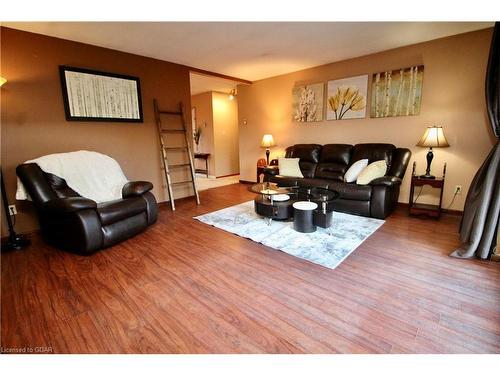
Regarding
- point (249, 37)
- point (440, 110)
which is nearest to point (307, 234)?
point (249, 37)

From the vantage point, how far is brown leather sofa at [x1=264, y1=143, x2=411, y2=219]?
3.13 meters

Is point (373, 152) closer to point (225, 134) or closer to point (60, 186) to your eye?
point (60, 186)

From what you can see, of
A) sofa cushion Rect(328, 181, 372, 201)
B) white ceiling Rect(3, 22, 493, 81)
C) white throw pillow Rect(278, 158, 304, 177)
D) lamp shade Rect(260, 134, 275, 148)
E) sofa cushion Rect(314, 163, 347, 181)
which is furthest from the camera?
lamp shade Rect(260, 134, 275, 148)

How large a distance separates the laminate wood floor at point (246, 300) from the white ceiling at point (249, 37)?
236 cm

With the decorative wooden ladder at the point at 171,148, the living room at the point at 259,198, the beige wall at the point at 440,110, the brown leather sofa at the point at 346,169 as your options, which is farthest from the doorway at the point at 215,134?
the beige wall at the point at 440,110

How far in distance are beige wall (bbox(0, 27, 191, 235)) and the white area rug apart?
1675mm

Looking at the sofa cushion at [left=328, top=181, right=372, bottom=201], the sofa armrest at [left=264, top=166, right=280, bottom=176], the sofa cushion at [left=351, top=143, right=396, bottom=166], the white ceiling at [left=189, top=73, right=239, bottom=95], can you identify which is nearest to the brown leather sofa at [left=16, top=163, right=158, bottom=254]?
the sofa armrest at [left=264, top=166, right=280, bottom=176]

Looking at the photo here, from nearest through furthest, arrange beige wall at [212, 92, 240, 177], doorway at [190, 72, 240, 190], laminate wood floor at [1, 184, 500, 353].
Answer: laminate wood floor at [1, 184, 500, 353], doorway at [190, 72, 240, 190], beige wall at [212, 92, 240, 177]

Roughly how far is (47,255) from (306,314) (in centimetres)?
244

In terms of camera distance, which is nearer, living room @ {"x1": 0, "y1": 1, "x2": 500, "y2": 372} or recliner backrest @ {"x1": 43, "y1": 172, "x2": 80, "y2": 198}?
living room @ {"x1": 0, "y1": 1, "x2": 500, "y2": 372}

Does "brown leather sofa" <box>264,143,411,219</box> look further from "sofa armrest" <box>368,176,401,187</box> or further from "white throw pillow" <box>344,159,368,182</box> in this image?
"white throw pillow" <box>344,159,368,182</box>
